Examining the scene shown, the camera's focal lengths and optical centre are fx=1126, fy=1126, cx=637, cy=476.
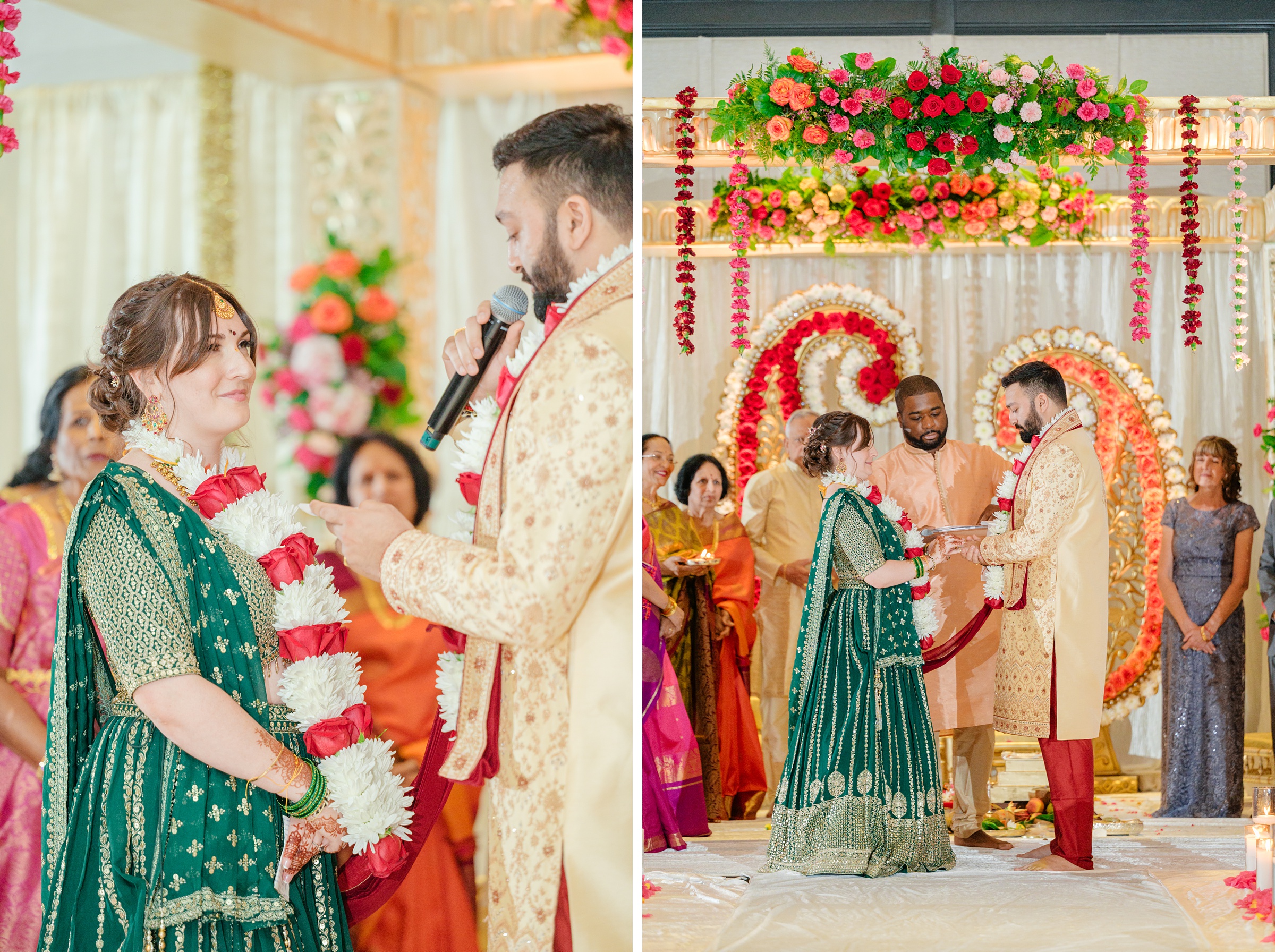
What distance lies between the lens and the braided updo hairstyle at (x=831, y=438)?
163 inches

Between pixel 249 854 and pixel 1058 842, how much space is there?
10.8 feet

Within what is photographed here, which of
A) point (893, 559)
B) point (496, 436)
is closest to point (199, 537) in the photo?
point (496, 436)

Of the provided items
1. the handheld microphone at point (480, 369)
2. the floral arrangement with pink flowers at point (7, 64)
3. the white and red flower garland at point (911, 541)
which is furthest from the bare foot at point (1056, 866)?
the floral arrangement with pink flowers at point (7, 64)

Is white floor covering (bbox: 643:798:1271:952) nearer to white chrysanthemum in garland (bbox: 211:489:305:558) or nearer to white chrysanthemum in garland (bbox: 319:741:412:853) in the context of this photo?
white chrysanthemum in garland (bbox: 319:741:412:853)

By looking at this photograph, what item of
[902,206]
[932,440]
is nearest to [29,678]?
[932,440]

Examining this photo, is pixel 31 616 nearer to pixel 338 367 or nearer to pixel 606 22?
pixel 338 367

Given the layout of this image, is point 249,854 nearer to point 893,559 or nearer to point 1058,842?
point 893,559

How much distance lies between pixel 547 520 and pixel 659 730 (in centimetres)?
248

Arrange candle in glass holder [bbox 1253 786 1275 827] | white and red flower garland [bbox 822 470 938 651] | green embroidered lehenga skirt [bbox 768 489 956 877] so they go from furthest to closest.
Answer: white and red flower garland [bbox 822 470 938 651] → green embroidered lehenga skirt [bbox 768 489 956 877] → candle in glass holder [bbox 1253 786 1275 827]

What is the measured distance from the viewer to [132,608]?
1.93 meters

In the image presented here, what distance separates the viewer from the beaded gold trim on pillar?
7.36 feet

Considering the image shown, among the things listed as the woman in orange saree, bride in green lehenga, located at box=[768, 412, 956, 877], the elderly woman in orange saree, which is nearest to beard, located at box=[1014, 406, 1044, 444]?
bride in green lehenga, located at box=[768, 412, 956, 877]

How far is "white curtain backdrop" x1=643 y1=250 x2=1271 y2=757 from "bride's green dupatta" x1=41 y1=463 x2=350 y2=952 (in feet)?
12.5

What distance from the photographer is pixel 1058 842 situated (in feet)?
14.0
